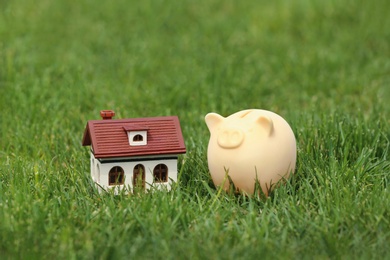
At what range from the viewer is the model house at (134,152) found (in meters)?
4.45

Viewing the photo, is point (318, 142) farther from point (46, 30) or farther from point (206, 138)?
point (46, 30)

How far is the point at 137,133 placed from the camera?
4488mm

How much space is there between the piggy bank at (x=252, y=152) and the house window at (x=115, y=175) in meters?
0.52

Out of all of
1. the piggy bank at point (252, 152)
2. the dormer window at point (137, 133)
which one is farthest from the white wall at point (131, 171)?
the piggy bank at point (252, 152)

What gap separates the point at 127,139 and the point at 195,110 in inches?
→ 79.8

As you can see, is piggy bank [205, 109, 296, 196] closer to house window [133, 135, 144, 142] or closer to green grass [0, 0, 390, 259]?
green grass [0, 0, 390, 259]

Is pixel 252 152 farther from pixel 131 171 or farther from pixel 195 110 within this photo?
pixel 195 110

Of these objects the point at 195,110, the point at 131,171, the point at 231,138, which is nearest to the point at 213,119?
the point at 231,138

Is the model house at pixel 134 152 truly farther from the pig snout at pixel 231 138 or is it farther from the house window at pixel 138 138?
the pig snout at pixel 231 138

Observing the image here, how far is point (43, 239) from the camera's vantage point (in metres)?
3.89

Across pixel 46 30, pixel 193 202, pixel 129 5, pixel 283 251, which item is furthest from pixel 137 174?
pixel 129 5

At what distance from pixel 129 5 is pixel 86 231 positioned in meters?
5.74

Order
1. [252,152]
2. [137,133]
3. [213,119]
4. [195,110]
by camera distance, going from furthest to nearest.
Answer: [195,110] < [213,119] < [137,133] < [252,152]

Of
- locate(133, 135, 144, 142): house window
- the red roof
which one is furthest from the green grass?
locate(133, 135, 144, 142): house window
